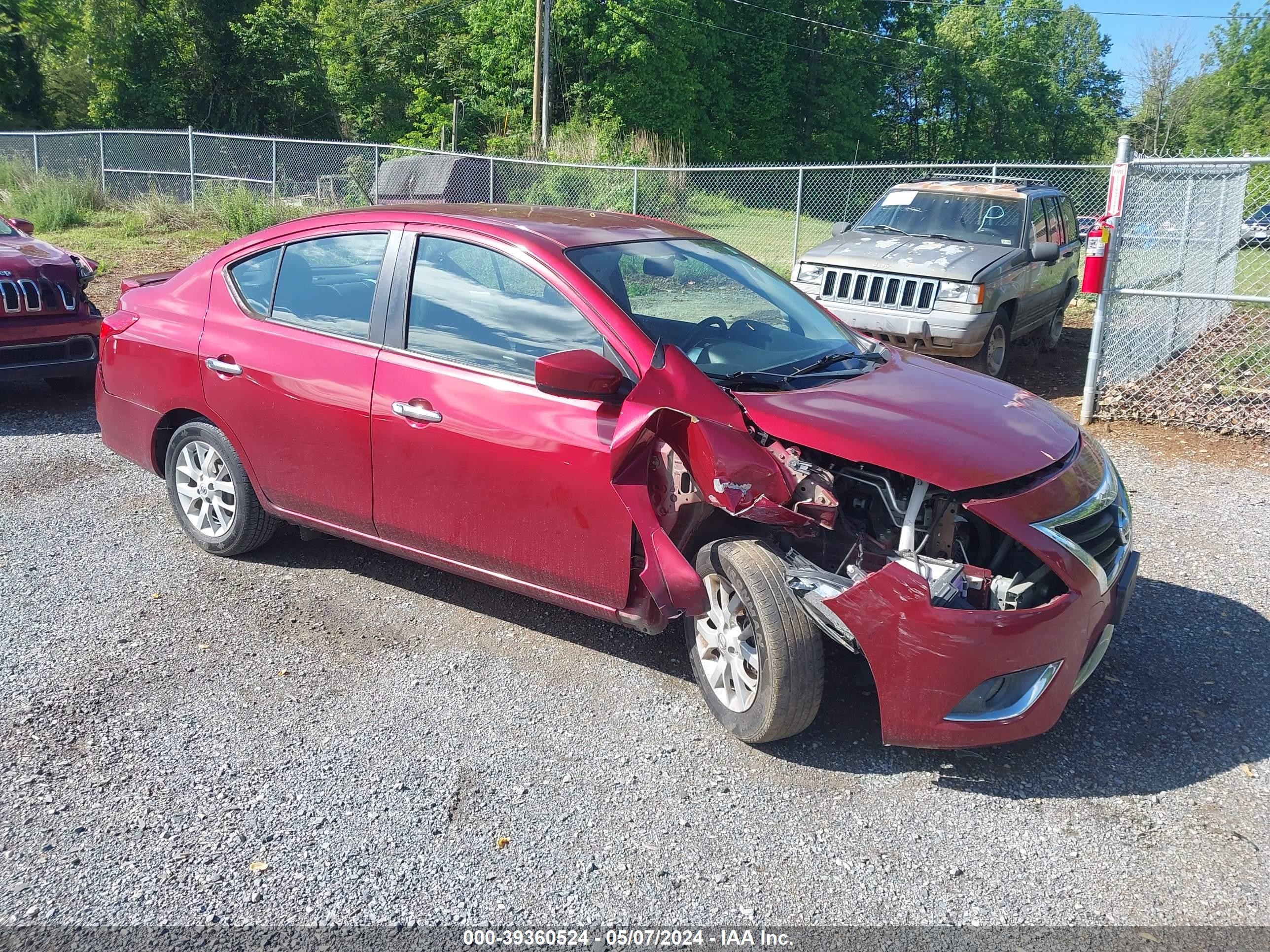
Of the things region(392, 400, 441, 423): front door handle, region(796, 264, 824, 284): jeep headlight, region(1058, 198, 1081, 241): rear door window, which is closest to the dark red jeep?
region(392, 400, 441, 423): front door handle

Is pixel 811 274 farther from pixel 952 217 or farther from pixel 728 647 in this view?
pixel 728 647

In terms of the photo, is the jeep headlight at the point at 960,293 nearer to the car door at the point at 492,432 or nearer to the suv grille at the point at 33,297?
the car door at the point at 492,432

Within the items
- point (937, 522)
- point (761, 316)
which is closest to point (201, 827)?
point (937, 522)

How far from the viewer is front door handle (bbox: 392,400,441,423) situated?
4195 millimetres

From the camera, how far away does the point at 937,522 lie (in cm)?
354

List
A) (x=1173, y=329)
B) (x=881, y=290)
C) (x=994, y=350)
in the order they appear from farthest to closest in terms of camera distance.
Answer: (x=994, y=350) → (x=881, y=290) → (x=1173, y=329)

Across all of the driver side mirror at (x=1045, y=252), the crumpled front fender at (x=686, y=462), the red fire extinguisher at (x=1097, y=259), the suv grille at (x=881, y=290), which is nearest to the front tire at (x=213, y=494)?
the crumpled front fender at (x=686, y=462)

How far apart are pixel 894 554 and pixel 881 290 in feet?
19.5

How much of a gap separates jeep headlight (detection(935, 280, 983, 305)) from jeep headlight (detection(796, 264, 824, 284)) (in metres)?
1.09

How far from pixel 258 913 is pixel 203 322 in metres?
3.08

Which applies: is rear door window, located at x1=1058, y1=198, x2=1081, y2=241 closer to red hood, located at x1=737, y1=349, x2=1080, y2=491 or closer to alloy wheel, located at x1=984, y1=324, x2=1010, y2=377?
alloy wheel, located at x1=984, y1=324, x2=1010, y2=377

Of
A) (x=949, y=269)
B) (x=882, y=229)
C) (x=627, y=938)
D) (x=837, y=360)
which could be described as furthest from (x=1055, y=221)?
(x=627, y=938)

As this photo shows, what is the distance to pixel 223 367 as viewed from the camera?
486 centimetres

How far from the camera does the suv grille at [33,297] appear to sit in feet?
24.5
